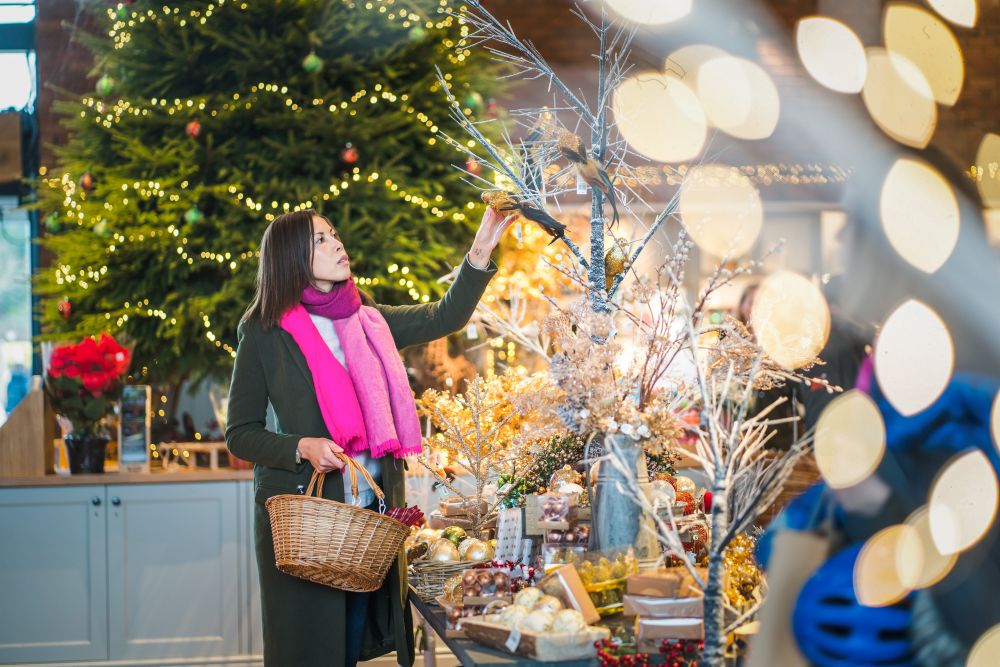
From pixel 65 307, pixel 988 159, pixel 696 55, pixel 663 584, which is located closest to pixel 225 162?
pixel 65 307

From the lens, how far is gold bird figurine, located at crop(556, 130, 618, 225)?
2213 millimetres

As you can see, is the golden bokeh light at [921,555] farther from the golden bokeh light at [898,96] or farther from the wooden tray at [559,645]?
the golden bokeh light at [898,96]

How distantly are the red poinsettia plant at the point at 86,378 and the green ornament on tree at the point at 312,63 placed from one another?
1.43 m

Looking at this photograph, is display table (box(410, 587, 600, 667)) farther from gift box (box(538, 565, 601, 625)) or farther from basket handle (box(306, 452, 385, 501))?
basket handle (box(306, 452, 385, 501))

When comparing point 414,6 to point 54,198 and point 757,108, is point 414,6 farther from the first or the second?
point 757,108

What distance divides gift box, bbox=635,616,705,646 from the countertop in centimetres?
295

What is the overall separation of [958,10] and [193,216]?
5.23 metres

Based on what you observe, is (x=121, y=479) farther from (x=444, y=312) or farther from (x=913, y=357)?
(x=913, y=357)

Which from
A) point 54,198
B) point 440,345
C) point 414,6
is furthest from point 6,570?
point 414,6

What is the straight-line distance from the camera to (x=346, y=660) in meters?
2.61

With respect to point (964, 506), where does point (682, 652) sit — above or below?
below

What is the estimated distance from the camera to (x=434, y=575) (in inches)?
91.2

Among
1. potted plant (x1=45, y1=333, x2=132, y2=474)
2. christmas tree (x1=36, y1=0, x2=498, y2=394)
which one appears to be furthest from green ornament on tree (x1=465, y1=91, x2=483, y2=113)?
potted plant (x1=45, y1=333, x2=132, y2=474)

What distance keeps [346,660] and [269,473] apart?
1.66 ft
